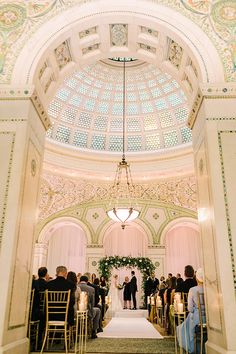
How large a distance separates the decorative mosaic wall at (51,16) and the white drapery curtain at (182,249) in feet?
45.1

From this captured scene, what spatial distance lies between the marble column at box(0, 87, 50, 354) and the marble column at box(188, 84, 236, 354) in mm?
2550

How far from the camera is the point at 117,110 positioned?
560 inches

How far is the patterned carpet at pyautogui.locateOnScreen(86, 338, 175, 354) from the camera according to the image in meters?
5.32

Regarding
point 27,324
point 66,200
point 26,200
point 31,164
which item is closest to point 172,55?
point 31,164

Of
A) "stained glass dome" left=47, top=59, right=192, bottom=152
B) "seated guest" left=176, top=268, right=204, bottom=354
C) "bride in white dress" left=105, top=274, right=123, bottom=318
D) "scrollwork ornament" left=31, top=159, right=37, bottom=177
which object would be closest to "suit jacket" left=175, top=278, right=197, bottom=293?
"seated guest" left=176, top=268, right=204, bottom=354

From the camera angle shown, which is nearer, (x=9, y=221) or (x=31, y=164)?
(x=9, y=221)

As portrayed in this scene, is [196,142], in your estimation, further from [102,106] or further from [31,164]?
[102,106]

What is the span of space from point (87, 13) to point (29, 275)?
14.3 ft

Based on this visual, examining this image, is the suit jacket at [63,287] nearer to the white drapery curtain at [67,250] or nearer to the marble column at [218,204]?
the marble column at [218,204]

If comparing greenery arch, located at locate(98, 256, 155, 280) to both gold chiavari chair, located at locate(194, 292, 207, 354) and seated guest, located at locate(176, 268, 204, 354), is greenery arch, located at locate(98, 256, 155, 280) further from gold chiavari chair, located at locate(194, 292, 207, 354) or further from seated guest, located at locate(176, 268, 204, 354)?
gold chiavari chair, located at locate(194, 292, 207, 354)

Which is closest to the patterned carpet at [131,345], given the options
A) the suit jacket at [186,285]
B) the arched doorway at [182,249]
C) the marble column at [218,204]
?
the suit jacket at [186,285]

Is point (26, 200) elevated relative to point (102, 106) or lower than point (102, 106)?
lower

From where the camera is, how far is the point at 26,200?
4.89m

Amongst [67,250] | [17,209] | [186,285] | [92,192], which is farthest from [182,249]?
[17,209]
